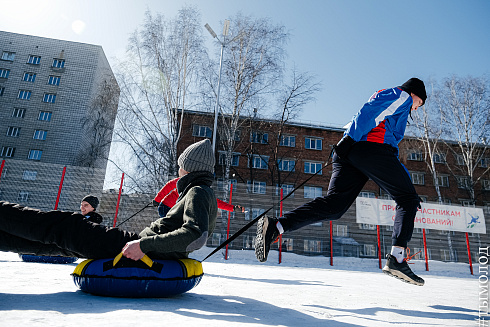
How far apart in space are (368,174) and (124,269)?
179 cm

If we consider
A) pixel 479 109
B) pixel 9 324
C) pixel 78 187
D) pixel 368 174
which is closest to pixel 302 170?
pixel 479 109

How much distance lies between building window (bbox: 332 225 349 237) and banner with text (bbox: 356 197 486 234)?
0.57 m

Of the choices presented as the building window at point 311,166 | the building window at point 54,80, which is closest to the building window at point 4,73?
the building window at point 54,80

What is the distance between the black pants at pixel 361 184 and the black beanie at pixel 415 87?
544 mm

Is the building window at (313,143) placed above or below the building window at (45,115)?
below

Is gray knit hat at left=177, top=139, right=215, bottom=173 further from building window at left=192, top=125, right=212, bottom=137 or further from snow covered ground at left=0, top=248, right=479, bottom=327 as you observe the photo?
building window at left=192, top=125, right=212, bottom=137

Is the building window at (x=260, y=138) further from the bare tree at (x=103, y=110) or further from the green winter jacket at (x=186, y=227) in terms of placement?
the green winter jacket at (x=186, y=227)

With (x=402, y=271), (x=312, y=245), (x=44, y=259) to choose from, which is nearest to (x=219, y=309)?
(x=402, y=271)

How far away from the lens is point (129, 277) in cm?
167

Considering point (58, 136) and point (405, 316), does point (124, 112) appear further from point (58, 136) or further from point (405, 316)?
point (58, 136)

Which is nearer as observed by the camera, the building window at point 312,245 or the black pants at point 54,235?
the black pants at point 54,235

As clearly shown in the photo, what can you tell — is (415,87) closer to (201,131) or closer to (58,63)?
(201,131)

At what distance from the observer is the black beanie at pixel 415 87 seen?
8.34 feet

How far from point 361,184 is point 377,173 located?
1.04 ft
